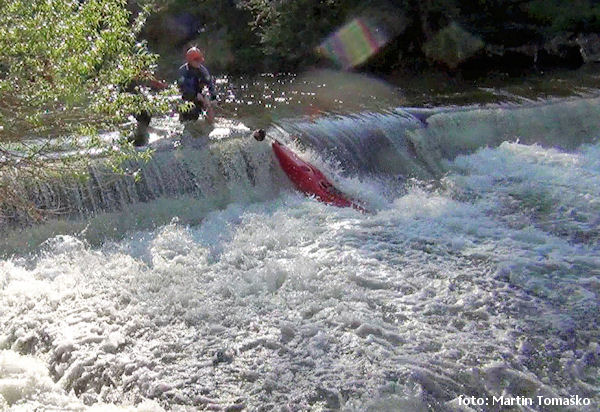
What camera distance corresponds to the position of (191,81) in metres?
8.20

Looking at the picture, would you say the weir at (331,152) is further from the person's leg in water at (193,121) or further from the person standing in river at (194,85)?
the person standing in river at (194,85)

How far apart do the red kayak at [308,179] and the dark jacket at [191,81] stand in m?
1.46

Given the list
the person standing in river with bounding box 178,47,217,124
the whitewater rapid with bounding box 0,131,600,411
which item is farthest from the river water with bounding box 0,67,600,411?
the person standing in river with bounding box 178,47,217,124

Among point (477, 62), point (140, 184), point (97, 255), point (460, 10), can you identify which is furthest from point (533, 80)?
point (97, 255)

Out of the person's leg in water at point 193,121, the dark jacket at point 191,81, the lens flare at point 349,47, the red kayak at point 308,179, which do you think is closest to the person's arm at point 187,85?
the dark jacket at point 191,81

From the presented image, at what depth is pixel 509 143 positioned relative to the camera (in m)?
8.68

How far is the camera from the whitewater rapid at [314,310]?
12.1 feet

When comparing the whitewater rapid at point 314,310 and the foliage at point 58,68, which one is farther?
the whitewater rapid at point 314,310

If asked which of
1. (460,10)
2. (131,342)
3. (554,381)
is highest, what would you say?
(460,10)

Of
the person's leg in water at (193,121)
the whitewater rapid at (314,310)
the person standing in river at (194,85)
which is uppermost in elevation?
the person standing in river at (194,85)

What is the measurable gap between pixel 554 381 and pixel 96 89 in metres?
3.13

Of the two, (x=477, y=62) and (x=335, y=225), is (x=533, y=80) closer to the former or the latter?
(x=477, y=62)

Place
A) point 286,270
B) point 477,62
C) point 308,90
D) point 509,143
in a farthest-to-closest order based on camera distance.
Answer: point 477,62 < point 308,90 < point 509,143 < point 286,270

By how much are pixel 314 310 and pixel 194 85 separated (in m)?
4.59
